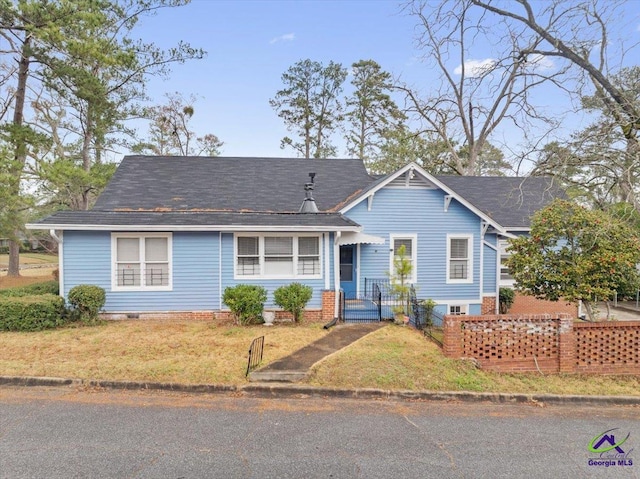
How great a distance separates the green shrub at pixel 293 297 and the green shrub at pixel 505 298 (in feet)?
26.3

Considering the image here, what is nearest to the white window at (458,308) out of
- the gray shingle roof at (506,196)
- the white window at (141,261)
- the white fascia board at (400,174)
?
the white fascia board at (400,174)

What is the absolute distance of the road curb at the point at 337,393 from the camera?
5.68 meters

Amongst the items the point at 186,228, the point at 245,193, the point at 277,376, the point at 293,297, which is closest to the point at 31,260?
the point at 245,193

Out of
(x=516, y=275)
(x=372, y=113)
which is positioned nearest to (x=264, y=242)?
(x=516, y=275)

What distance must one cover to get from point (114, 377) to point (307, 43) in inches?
742

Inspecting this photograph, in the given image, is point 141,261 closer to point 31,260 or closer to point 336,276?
point 336,276

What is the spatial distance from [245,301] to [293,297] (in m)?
1.30

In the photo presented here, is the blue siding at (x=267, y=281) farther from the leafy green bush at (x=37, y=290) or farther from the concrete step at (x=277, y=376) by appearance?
the leafy green bush at (x=37, y=290)

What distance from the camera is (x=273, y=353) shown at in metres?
7.11

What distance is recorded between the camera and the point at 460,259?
12422 millimetres

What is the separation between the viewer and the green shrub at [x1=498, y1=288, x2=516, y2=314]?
43.0ft

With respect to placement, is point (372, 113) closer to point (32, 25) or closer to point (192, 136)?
point (192, 136)

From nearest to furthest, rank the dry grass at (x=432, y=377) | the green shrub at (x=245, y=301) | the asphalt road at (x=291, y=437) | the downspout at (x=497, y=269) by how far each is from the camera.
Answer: the asphalt road at (x=291, y=437) < the dry grass at (x=432, y=377) < the green shrub at (x=245, y=301) < the downspout at (x=497, y=269)

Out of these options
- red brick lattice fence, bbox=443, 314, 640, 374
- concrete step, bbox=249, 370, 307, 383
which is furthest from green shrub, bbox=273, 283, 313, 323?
red brick lattice fence, bbox=443, 314, 640, 374
